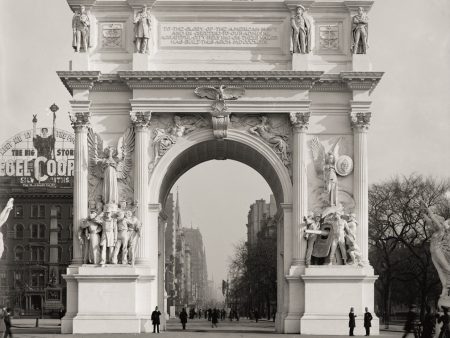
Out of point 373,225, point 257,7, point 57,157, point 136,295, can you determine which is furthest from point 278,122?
point 57,157

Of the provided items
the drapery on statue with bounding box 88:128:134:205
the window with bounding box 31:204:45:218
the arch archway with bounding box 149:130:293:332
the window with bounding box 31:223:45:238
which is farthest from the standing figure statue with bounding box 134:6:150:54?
the window with bounding box 31:223:45:238

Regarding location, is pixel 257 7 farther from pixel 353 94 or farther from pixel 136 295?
pixel 136 295

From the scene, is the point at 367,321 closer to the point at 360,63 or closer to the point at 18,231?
the point at 360,63

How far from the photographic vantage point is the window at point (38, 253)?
357 feet

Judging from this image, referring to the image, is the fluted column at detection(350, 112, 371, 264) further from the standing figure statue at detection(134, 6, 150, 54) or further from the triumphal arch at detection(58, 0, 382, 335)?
the standing figure statue at detection(134, 6, 150, 54)

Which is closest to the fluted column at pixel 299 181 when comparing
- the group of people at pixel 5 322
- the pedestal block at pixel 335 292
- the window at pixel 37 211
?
the pedestal block at pixel 335 292

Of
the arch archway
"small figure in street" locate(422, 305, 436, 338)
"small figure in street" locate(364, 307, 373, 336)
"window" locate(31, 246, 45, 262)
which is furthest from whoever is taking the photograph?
"window" locate(31, 246, 45, 262)

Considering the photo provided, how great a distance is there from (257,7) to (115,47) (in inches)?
238

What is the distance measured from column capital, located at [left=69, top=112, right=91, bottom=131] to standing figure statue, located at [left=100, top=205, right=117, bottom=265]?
12.1ft

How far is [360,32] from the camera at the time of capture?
44.8 meters

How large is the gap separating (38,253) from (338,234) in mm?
69807

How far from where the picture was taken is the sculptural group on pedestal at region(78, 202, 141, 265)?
142 ft

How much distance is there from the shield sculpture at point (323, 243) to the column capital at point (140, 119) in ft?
26.9

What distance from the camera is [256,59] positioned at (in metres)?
45.1
